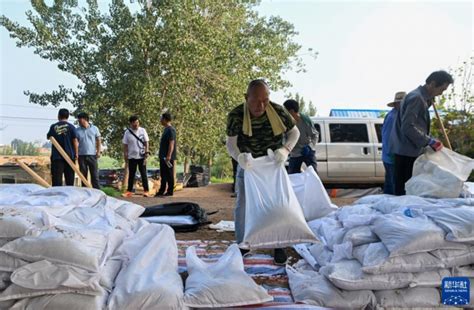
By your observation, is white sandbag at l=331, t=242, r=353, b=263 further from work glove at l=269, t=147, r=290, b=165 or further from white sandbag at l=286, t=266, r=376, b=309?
work glove at l=269, t=147, r=290, b=165

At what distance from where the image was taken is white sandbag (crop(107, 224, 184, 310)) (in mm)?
1589

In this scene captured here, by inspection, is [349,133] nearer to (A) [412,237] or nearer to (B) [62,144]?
(B) [62,144]

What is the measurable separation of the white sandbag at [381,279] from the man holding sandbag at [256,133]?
0.74 m

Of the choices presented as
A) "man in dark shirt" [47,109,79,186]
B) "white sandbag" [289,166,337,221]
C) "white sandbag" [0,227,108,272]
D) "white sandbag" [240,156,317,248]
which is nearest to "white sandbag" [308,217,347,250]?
"white sandbag" [240,156,317,248]

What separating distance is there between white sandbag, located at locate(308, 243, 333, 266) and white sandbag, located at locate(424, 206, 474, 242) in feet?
1.96

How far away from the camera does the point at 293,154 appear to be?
4945 millimetres

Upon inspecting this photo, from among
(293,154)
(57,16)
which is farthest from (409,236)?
(57,16)

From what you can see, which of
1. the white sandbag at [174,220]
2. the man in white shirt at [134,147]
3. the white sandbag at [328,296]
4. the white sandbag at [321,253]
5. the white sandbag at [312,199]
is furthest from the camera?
the man in white shirt at [134,147]

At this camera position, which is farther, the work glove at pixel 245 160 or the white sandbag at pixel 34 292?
the work glove at pixel 245 160

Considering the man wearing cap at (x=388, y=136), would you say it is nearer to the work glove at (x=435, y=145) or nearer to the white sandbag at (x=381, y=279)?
the work glove at (x=435, y=145)

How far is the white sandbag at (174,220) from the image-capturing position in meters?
3.67

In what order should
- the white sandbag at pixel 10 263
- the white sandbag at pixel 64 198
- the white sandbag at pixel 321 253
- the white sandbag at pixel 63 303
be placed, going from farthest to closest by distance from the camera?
1. the white sandbag at pixel 64 198
2. the white sandbag at pixel 321 253
3. the white sandbag at pixel 10 263
4. the white sandbag at pixel 63 303

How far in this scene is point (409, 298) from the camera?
6.00ft

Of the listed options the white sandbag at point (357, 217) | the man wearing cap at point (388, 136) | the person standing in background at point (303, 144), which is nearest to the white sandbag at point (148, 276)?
the white sandbag at point (357, 217)
